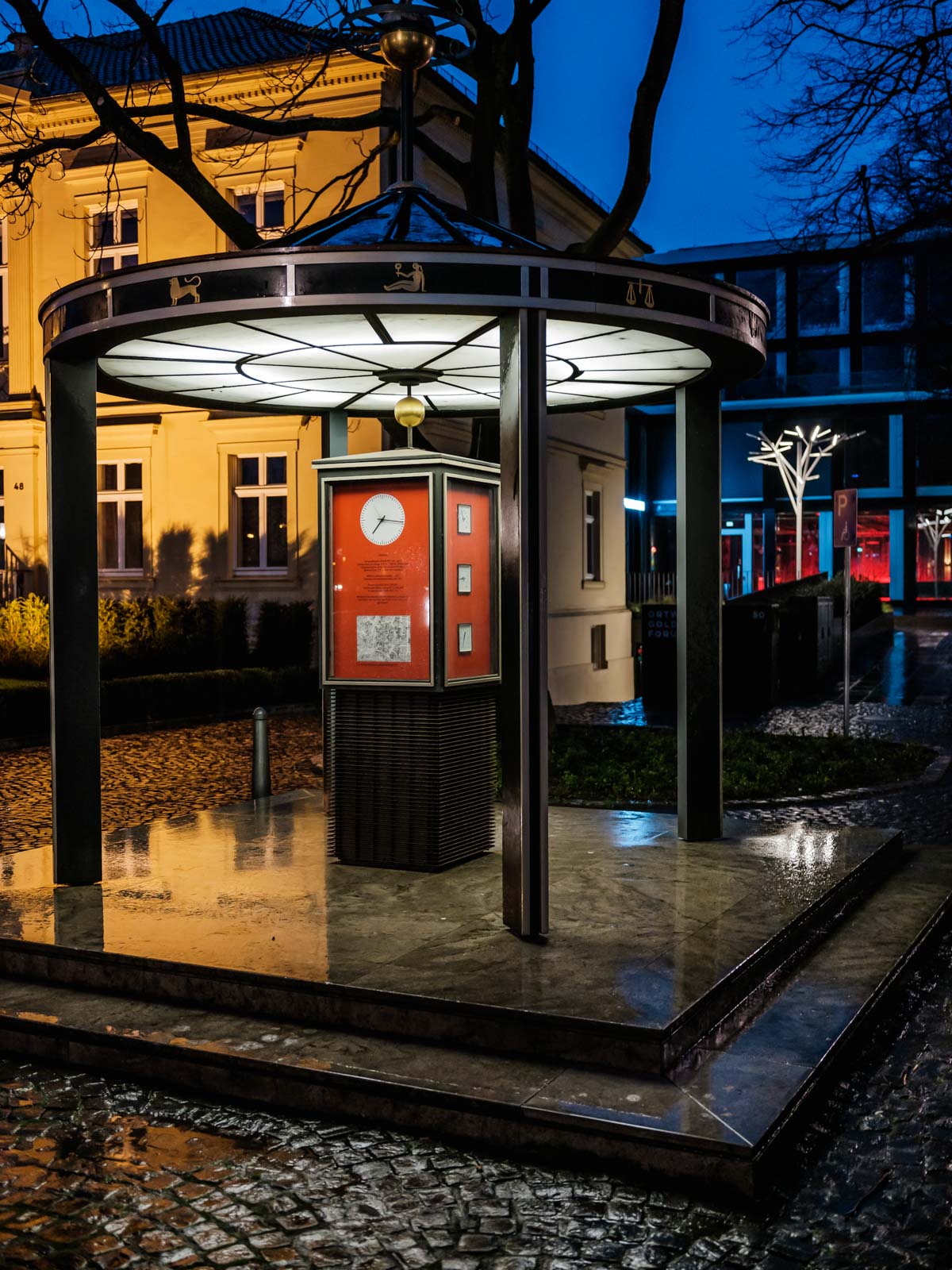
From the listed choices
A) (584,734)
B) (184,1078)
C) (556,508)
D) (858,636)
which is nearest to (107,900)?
(184,1078)

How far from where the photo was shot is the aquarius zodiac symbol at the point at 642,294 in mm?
5711

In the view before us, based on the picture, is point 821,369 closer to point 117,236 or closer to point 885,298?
point 885,298

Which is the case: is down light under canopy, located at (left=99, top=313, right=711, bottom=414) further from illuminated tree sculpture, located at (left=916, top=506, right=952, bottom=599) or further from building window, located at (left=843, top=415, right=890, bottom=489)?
illuminated tree sculpture, located at (left=916, top=506, right=952, bottom=599)

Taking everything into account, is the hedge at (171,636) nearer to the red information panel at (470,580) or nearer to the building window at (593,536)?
the building window at (593,536)

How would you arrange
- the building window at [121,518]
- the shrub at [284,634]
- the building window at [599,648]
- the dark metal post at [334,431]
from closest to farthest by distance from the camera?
the dark metal post at [334,431] → the shrub at [284,634] → the building window at [121,518] → the building window at [599,648]

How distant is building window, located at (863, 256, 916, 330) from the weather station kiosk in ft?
152

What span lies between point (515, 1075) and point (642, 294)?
132 inches

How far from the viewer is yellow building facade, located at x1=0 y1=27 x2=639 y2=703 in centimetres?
1984

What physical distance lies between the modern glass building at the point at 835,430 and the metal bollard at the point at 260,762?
4585cm

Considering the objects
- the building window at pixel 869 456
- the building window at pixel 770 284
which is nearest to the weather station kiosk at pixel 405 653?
the building window at pixel 869 456

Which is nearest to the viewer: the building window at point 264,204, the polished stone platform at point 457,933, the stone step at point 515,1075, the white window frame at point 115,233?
the stone step at point 515,1075

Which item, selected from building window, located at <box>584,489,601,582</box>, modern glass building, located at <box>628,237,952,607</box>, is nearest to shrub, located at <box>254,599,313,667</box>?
building window, located at <box>584,489,601,582</box>

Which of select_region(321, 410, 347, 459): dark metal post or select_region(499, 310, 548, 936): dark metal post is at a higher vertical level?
select_region(321, 410, 347, 459): dark metal post

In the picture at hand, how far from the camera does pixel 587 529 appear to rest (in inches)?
1064
